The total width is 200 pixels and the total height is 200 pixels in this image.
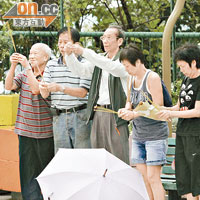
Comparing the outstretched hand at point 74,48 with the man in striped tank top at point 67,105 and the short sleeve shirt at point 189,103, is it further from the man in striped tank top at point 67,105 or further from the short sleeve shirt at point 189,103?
the short sleeve shirt at point 189,103

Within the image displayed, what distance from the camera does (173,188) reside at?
16.9 ft

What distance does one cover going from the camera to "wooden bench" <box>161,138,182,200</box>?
5161mm

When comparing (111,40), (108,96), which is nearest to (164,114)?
(108,96)

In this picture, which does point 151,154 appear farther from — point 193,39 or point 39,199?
point 193,39

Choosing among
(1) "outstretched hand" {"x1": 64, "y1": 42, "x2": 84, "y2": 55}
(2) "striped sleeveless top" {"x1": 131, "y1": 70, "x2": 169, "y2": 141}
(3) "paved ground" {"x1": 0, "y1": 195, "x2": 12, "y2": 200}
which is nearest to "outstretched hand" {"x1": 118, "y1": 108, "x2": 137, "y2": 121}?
(2) "striped sleeveless top" {"x1": 131, "y1": 70, "x2": 169, "y2": 141}

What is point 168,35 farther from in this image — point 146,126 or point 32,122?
point 32,122

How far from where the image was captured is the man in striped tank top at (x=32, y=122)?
18.7 feet

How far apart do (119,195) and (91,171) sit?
30cm

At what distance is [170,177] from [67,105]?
1.21m

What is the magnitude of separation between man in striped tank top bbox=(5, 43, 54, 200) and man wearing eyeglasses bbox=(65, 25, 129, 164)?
0.58m

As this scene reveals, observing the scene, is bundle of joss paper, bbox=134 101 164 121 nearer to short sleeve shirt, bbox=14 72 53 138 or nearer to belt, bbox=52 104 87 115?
belt, bbox=52 104 87 115

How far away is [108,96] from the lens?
5.23 m

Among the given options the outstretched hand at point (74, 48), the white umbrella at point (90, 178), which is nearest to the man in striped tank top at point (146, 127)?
the white umbrella at point (90, 178)

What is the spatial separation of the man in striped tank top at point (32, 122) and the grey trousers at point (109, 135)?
671 mm
